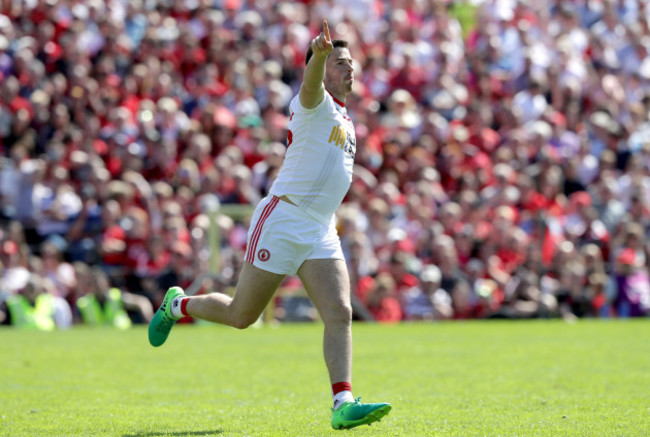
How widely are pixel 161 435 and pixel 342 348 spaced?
1.18 metres

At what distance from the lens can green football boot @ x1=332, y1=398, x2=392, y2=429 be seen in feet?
19.5

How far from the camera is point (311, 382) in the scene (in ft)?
29.8

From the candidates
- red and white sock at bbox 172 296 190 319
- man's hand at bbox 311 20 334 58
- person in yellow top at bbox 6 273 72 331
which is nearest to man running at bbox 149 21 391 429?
man's hand at bbox 311 20 334 58

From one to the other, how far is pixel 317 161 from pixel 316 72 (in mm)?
660

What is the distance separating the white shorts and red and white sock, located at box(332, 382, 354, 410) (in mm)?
803

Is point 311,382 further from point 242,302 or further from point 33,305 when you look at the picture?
Answer: point 33,305

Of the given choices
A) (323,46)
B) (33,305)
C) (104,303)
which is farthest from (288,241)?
(104,303)

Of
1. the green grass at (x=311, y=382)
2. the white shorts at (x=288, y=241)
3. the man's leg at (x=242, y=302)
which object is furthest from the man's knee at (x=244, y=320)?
the green grass at (x=311, y=382)

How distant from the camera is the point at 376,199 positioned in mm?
17531

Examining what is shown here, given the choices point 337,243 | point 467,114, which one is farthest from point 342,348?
point 467,114

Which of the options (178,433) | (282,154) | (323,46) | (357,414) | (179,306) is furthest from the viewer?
(282,154)

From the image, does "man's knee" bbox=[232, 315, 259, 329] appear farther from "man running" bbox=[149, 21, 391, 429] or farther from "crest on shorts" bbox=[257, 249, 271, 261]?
"crest on shorts" bbox=[257, 249, 271, 261]

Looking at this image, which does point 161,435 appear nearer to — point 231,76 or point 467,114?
point 231,76

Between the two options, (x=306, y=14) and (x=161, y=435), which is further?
(x=306, y=14)
